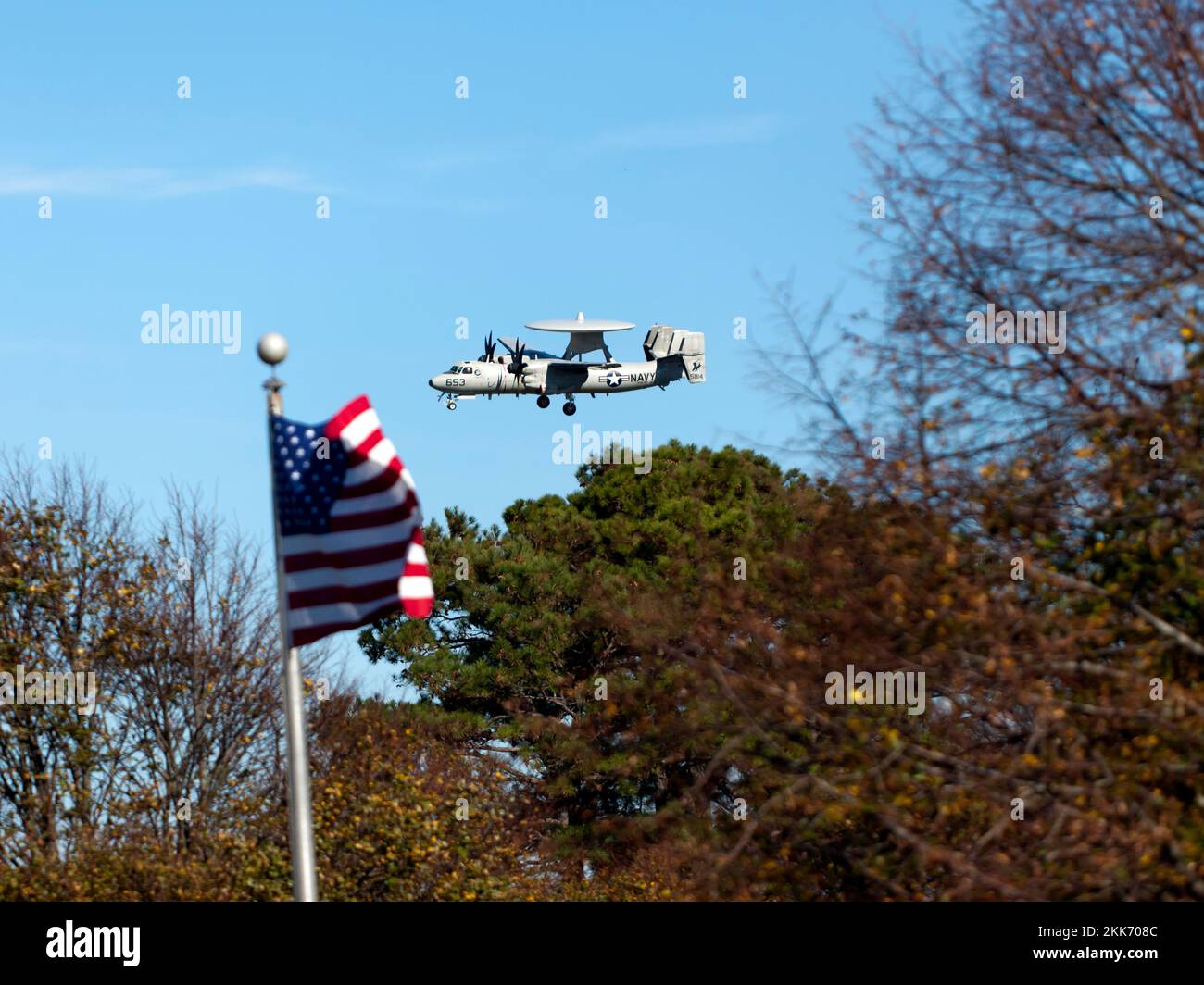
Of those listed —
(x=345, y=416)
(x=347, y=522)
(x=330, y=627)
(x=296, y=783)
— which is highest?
(x=345, y=416)

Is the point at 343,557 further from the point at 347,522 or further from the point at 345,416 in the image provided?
the point at 345,416

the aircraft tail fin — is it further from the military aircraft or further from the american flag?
the american flag

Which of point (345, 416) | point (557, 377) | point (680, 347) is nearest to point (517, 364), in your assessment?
point (557, 377)

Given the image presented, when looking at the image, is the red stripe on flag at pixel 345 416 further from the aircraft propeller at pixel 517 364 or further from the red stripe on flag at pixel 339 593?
the aircraft propeller at pixel 517 364

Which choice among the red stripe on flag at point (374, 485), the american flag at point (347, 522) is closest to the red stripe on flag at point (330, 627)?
the american flag at point (347, 522)

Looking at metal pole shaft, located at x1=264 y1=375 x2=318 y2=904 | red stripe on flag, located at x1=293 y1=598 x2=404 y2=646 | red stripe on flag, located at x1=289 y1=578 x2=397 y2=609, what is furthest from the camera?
red stripe on flag, located at x1=289 y1=578 x2=397 y2=609

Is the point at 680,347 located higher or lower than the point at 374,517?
higher

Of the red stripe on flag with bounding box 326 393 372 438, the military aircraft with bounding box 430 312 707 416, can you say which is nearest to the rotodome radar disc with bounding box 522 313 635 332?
the military aircraft with bounding box 430 312 707 416
